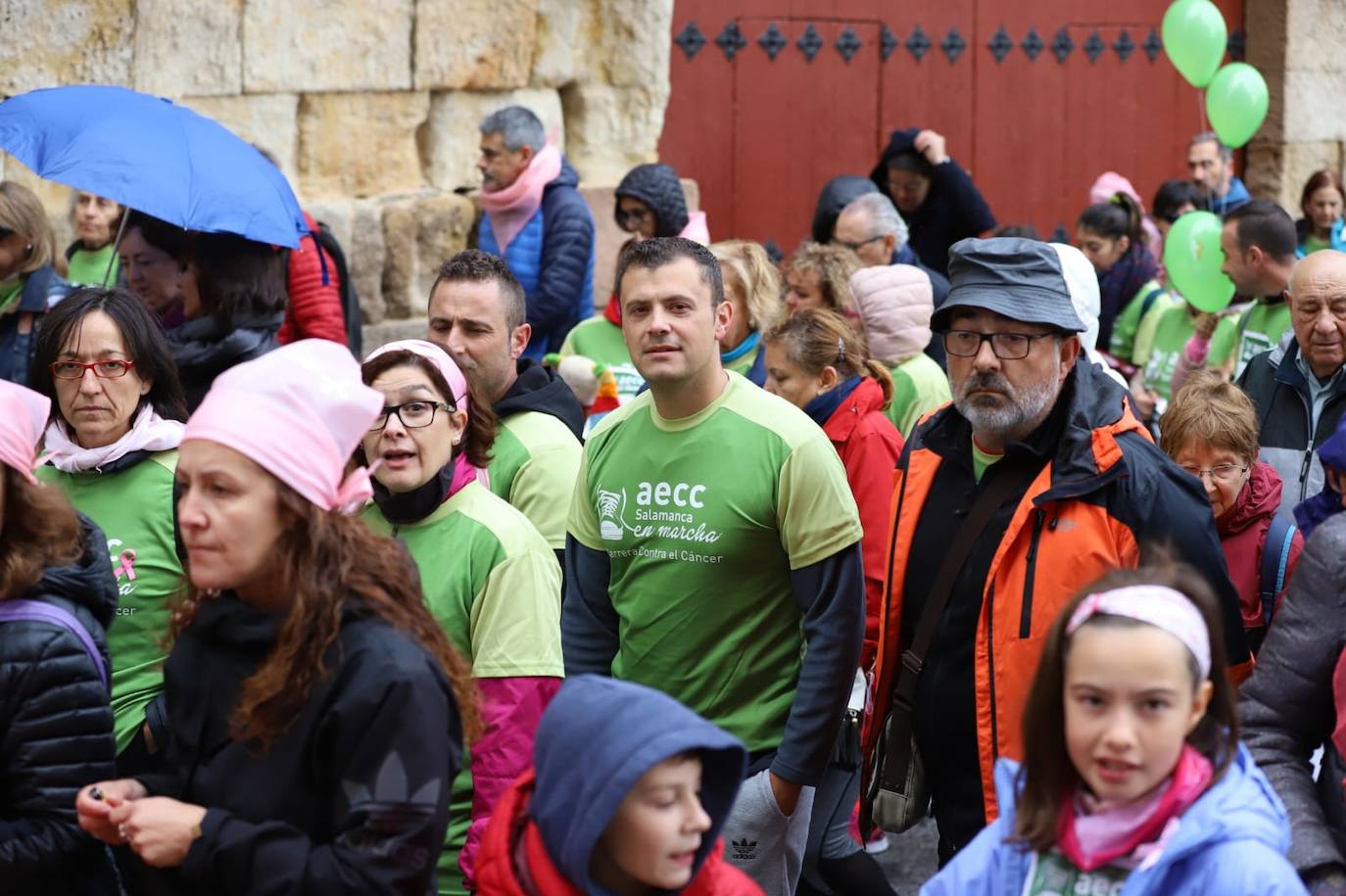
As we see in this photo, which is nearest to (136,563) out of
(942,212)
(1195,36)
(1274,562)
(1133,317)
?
(1274,562)

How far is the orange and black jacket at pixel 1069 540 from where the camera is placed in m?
3.37

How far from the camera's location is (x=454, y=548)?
11.4ft

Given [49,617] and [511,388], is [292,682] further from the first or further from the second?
[511,388]

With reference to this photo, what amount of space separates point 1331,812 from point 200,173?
10.9ft

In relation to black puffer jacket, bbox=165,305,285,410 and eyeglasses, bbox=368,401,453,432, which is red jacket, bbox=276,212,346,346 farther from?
eyeglasses, bbox=368,401,453,432

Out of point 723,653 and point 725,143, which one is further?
point 725,143

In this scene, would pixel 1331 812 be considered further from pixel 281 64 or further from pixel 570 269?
pixel 281 64

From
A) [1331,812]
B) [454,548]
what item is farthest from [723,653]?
[1331,812]

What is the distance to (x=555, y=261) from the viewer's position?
22.7ft

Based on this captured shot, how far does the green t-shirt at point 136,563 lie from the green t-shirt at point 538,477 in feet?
2.55

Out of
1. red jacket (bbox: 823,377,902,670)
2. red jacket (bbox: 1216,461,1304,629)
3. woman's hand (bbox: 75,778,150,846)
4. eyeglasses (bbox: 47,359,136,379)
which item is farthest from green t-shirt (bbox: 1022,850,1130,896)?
eyeglasses (bbox: 47,359,136,379)

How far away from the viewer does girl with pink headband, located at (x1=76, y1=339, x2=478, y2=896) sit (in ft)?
7.77

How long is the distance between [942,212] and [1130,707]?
578 centimetres

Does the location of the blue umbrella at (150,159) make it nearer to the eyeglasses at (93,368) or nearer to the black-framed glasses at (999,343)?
the eyeglasses at (93,368)
